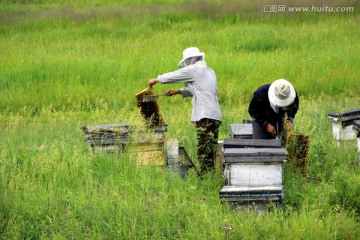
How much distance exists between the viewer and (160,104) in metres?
14.8

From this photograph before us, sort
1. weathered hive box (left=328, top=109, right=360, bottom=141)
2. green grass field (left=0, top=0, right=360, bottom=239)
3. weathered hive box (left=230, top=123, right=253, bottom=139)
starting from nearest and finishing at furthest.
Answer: green grass field (left=0, top=0, right=360, bottom=239) < weathered hive box (left=230, top=123, right=253, bottom=139) < weathered hive box (left=328, top=109, right=360, bottom=141)

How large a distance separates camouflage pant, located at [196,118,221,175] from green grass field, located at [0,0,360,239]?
1.77 feet

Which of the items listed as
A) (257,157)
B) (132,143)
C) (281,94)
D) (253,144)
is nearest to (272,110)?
(281,94)

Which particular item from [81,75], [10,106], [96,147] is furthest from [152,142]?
[81,75]

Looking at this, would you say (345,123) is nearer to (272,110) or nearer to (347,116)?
(347,116)

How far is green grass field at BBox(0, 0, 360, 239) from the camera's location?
781 cm

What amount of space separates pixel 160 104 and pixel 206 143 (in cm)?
508

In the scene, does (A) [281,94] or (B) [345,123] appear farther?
(B) [345,123]

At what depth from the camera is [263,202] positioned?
8.05 metres

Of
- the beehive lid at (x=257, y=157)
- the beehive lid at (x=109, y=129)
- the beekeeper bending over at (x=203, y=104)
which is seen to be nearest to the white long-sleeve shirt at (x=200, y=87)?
the beekeeper bending over at (x=203, y=104)

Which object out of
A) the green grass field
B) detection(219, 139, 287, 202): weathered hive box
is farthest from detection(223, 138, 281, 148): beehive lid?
the green grass field

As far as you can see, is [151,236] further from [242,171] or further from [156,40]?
[156,40]

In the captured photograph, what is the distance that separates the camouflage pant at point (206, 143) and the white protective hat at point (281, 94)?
100cm

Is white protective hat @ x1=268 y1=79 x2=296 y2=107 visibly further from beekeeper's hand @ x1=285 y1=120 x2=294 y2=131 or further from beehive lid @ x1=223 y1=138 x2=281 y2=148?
beehive lid @ x1=223 y1=138 x2=281 y2=148
